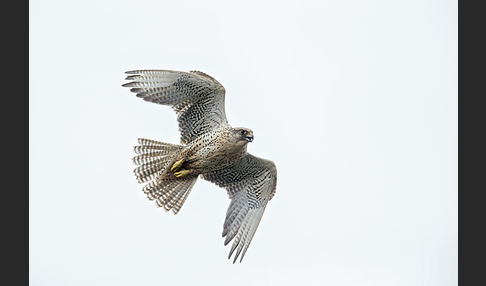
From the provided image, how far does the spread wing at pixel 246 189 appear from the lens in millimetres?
14094

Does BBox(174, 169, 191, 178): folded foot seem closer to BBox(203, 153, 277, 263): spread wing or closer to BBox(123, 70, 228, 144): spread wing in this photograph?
BBox(123, 70, 228, 144): spread wing

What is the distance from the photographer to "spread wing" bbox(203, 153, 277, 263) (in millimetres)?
14094

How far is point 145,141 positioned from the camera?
14148mm

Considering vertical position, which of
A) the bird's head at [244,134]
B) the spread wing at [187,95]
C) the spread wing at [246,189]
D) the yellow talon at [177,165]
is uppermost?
the spread wing at [187,95]

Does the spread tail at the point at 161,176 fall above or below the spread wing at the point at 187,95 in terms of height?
below

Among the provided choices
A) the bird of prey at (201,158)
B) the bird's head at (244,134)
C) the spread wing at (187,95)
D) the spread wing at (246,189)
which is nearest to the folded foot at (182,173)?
the bird of prey at (201,158)

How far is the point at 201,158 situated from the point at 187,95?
1111 millimetres

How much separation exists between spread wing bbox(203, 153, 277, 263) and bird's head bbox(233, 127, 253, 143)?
850 mm

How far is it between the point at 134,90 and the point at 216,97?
140 cm

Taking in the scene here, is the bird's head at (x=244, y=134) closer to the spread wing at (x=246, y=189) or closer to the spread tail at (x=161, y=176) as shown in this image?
the spread wing at (x=246, y=189)

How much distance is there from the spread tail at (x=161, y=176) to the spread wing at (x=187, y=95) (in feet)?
1.47

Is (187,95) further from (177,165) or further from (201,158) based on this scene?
(177,165)

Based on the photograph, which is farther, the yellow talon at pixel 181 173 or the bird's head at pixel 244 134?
the yellow talon at pixel 181 173

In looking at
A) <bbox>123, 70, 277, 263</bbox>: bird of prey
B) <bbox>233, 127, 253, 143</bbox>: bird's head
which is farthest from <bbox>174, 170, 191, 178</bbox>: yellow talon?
<bbox>233, 127, 253, 143</bbox>: bird's head
